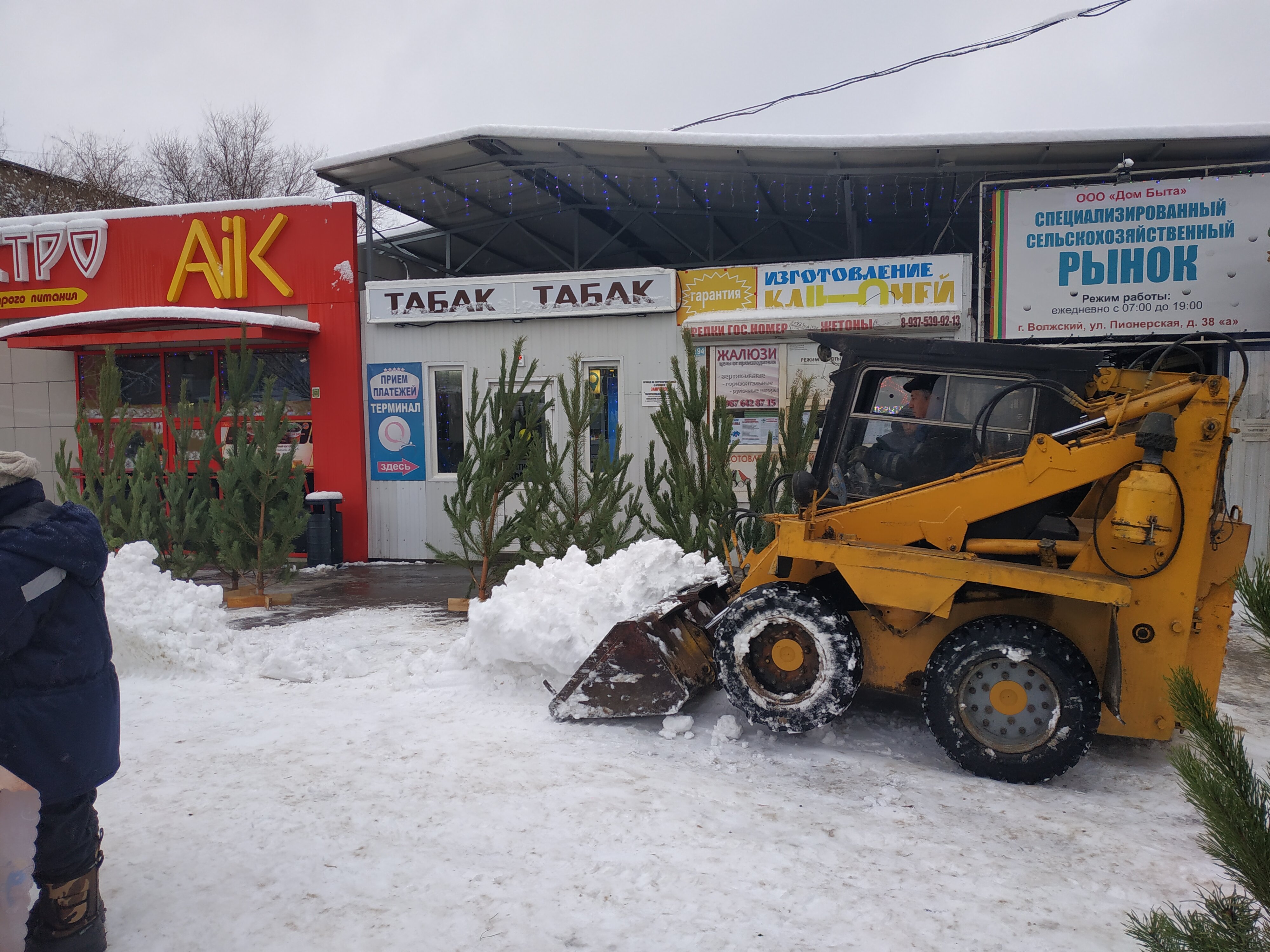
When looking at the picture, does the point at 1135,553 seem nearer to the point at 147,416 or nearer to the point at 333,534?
the point at 333,534

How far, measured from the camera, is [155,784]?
13.6 ft

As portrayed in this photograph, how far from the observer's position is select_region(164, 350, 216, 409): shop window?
1236 cm

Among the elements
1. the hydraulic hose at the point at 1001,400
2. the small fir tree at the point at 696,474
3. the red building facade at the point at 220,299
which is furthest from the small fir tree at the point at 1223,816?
the red building facade at the point at 220,299

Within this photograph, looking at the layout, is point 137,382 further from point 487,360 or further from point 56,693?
point 56,693

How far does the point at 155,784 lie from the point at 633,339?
8.14m

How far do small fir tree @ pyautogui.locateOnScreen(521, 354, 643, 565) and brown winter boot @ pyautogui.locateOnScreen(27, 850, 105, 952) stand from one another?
18.9ft

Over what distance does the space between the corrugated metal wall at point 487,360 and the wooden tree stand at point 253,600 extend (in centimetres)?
257

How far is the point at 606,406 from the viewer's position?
11.5 metres

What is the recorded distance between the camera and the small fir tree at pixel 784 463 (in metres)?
7.77

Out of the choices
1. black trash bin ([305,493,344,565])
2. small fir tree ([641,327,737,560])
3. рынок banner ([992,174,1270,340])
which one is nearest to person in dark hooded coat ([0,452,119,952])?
small fir tree ([641,327,737,560])

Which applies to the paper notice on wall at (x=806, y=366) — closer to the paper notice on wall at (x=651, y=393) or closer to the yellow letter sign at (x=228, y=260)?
the paper notice on wall at (x=651, y=393)

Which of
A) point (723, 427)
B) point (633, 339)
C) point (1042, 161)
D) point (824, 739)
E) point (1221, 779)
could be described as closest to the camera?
point (1221, 779)

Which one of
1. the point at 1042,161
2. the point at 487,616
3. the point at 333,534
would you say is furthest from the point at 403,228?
the point at 487,616

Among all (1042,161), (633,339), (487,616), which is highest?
(1042,161)
